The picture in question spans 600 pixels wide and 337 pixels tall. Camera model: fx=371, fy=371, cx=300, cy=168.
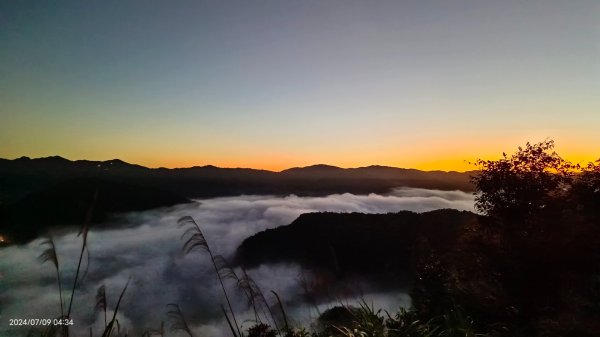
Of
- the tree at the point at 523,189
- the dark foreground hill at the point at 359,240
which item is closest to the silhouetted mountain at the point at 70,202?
the dark foreground hill at the point at 359,240

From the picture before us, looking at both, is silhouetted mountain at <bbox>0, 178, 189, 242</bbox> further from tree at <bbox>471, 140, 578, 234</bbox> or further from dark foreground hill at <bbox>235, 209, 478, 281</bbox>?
tree at <bbox>471, 140, 578, 234</bbox>

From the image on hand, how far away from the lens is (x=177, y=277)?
107 metres

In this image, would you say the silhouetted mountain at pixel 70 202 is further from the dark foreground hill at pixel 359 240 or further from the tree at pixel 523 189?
the tree at pixel 523 189

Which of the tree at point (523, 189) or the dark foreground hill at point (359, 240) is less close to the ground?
the tree at point (523, 189)

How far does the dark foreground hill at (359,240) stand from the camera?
3088 inches

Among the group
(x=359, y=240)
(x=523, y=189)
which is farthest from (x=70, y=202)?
(x=523, y=189)

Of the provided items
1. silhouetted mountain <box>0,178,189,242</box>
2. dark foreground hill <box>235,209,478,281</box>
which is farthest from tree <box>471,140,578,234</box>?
silhouetted mountain <box>0,178,189,242</box>

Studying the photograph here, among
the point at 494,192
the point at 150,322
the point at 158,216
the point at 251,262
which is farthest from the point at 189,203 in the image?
the point at 494,192

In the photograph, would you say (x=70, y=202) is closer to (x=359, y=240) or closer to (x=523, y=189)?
(x=359, y=240)

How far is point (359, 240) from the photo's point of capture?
87.4 m

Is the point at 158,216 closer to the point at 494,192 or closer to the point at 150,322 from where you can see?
the point at 150,322

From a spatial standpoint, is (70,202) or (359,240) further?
(70,202)

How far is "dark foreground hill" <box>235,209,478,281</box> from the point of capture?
78.4 metres

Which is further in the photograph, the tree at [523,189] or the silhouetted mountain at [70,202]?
the silhouetted mountain at [70,202]
